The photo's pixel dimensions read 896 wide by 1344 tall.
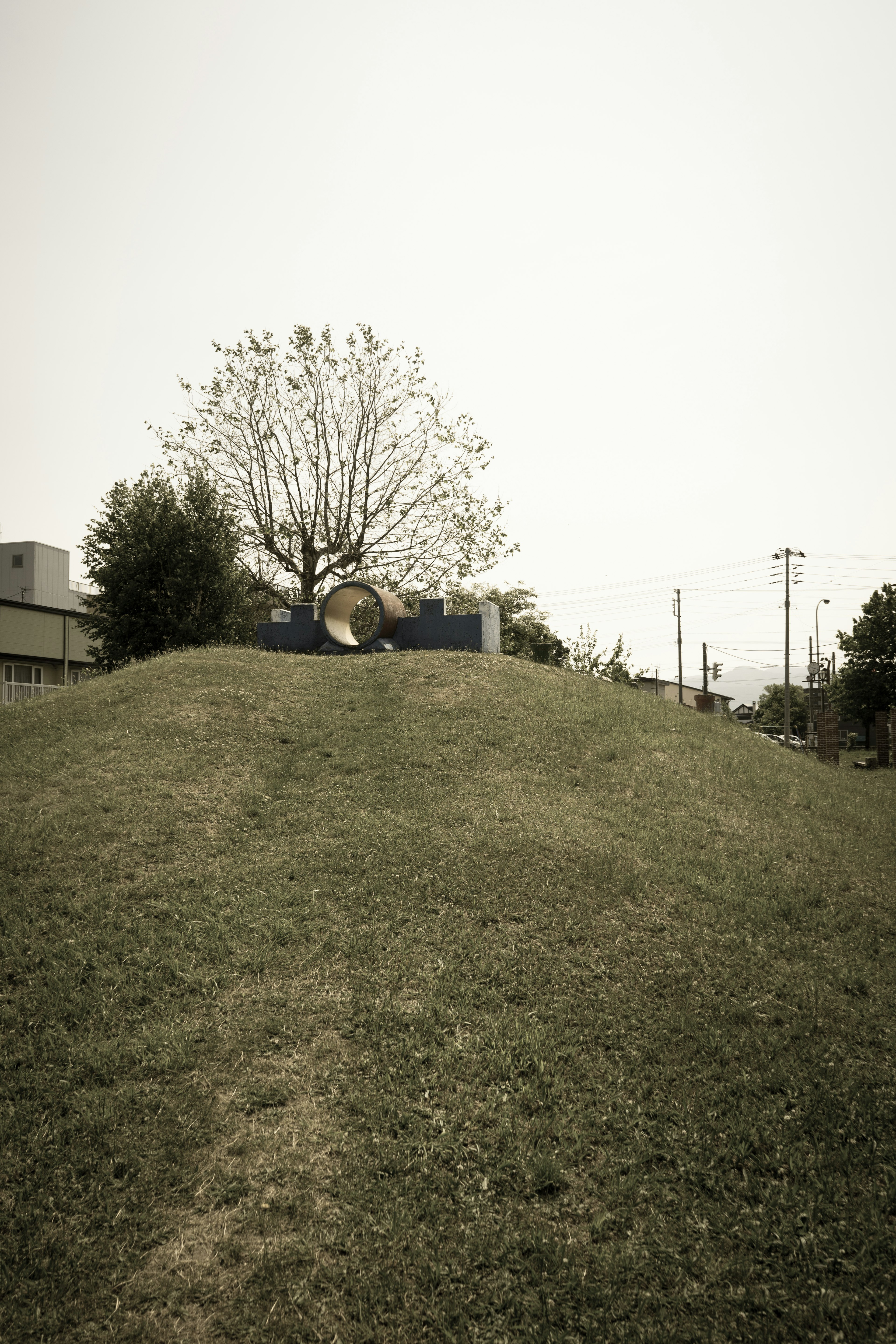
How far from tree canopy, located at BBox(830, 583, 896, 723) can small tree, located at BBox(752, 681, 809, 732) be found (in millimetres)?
16713

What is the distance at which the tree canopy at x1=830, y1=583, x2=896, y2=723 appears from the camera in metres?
55.2

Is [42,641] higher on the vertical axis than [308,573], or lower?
lower

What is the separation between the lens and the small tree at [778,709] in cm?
8044

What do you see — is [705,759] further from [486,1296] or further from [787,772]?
[486,1296]

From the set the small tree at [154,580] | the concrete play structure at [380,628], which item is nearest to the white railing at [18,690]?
the small tree at [154,580]

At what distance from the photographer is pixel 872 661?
56.3m

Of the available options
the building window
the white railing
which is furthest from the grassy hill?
the building window

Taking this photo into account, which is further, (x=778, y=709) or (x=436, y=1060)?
(x=778, y=709)

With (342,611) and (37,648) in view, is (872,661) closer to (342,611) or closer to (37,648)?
(342,611)

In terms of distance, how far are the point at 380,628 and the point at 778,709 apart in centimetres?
7210

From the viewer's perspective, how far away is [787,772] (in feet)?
50.9

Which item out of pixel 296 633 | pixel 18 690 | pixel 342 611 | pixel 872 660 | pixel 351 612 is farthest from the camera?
pixel 872 660

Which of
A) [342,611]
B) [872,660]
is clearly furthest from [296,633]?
[872,660]

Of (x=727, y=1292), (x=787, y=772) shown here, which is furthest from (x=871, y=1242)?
(x=787, y=772)
